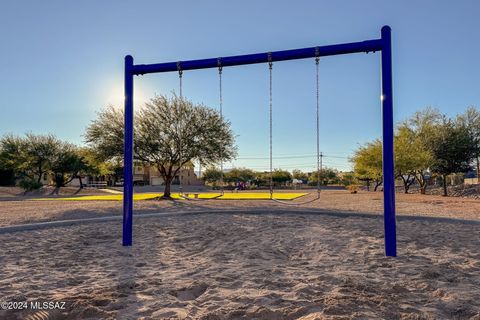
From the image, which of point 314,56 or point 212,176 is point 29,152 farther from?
point 314,56

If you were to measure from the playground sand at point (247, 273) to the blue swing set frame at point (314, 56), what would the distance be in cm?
51

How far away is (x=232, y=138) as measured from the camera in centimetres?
2111

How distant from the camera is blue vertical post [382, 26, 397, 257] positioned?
4.88 meters

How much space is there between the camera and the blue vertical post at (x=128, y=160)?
5891 millimetres

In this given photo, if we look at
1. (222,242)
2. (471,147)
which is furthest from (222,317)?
(471,147)

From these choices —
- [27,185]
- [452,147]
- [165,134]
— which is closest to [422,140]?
[452,147]

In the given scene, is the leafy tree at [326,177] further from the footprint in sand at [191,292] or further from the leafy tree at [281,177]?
the footprint in sand at [191,292]

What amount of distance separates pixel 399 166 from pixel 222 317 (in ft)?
89.9

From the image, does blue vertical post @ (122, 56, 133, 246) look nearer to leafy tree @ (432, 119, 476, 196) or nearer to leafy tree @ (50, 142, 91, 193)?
leafy tree @ (432, 119, 476, 196)

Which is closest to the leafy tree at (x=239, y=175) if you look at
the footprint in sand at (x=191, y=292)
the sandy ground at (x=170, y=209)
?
the sandy ground at (x=170, y=209)

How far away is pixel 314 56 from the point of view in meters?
5.73

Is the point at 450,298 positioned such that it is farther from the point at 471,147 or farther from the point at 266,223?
the point at 471,147

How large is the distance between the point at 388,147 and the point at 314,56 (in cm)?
203

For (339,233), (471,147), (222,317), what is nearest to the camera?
(222,317)
